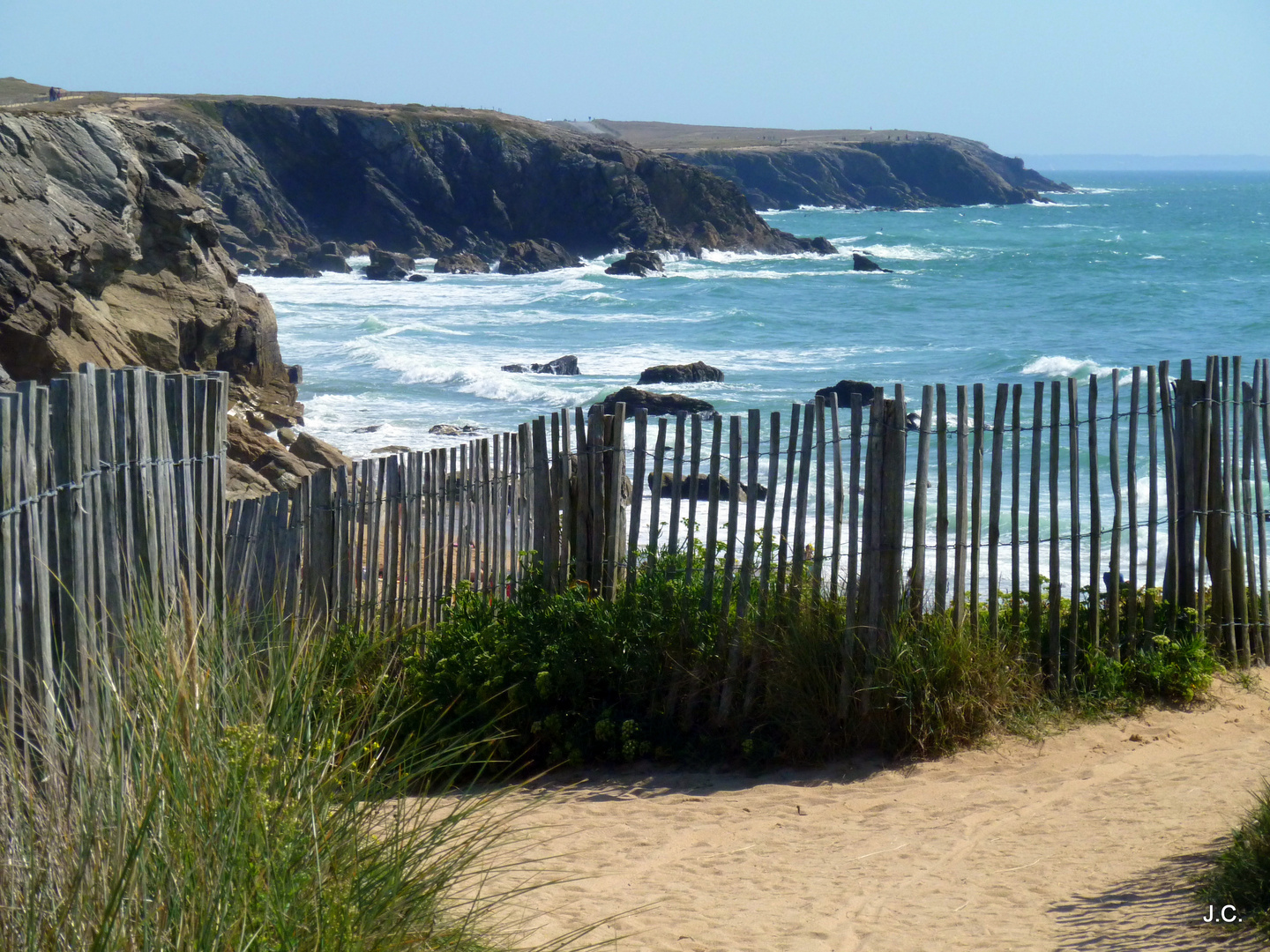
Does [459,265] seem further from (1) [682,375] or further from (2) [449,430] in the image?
(2) [449,430]

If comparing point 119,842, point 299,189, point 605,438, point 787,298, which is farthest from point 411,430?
point 299,189

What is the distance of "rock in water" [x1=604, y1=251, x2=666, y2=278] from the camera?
56.3m

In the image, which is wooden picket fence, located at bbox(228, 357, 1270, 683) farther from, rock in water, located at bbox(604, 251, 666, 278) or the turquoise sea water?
rock in water, located at bbox(604, 251, 666, 278)

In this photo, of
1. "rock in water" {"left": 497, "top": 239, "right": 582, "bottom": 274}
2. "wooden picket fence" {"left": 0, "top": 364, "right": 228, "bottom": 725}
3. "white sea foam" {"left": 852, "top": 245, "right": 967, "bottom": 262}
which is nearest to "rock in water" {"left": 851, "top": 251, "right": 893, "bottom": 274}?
"white sea foam" {"left": 852, "top": 245, "right": 967, "bottom": 262}

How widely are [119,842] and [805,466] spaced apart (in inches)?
162

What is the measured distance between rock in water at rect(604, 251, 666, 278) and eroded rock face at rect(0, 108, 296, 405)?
3516 cm

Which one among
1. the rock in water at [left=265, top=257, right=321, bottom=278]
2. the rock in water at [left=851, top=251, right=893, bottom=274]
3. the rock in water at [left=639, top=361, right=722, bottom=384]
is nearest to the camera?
the rock in water at [left=639, top=361, right=722, bottom=384]

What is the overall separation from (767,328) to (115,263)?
1007 inches

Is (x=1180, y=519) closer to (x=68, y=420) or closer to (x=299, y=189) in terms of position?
(x=68, y=420)

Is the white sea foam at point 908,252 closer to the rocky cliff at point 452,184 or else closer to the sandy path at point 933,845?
the rocky cliff at point 452,184

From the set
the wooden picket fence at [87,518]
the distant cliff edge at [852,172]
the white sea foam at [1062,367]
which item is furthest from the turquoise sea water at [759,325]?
the distant cliff edge at [852,172]

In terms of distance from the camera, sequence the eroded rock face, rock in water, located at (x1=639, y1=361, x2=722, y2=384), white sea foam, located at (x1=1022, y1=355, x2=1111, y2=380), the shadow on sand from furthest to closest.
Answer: white sea foam, located at (x1=1022, y1=355, x2=1111, y2=380) < rock in water, located at (x1=639, y1=361, x2=722, y2=384) < the eroded rock face < the shadow on sand

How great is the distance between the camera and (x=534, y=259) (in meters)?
59.8

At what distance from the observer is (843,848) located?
486cm
